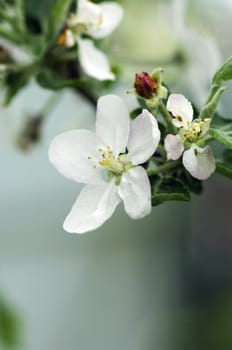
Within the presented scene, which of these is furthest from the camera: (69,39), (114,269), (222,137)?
(114,269)

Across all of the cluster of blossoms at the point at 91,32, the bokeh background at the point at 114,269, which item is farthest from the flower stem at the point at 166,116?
the bokeh background at the point at 114,269

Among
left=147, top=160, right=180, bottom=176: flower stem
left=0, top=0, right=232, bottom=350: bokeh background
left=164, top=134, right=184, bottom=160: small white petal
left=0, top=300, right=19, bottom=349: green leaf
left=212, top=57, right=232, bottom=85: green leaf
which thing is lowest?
left=0, top=0, right=232, bottom=350: bokeh background

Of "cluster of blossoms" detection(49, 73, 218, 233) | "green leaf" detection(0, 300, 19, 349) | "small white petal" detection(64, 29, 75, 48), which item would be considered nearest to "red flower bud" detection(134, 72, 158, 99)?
"cluster of blossoms" detection(49, 73, 218, 233)

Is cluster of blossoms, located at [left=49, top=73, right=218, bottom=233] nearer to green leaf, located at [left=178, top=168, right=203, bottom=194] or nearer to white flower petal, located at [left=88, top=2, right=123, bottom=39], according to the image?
green leaf, located at [left=178, top=168, right=203, bottom=194]

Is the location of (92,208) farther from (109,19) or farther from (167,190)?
(109,19)

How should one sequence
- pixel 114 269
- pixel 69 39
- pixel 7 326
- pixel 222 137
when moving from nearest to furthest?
pixel 222 137 → pixel 69 39 → pixel 7 326 → pixel 114 269

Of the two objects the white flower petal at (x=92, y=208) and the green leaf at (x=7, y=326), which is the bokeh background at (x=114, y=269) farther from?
the white flower petal at (x=92, y=208)

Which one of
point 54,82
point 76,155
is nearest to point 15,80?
point 54,82
